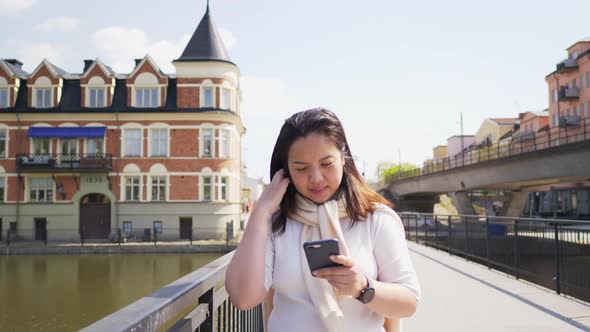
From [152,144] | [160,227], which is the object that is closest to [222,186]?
[160,227]

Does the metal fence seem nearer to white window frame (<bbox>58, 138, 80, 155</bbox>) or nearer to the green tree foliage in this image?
white window frame (<bbox>58, 138, 80, 155</bbox>)

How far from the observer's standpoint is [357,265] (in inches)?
72.9

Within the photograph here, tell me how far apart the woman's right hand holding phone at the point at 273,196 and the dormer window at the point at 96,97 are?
35.7 meters

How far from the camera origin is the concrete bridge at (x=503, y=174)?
980 inches

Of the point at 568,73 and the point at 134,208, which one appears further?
the point at 568,73

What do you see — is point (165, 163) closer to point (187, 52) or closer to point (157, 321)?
point (187, 52)

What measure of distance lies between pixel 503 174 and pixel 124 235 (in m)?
24.8

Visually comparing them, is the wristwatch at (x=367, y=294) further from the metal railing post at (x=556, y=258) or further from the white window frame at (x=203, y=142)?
the white window frame at (x=203, y=142)

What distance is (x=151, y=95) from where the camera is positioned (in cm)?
3494

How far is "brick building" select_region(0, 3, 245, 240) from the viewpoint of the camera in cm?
3406

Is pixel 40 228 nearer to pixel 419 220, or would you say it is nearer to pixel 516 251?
pixel 419 220

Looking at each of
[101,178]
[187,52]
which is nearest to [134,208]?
[101,178]

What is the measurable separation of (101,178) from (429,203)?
125 feet

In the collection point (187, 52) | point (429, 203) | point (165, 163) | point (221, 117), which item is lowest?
point (429, 203)
